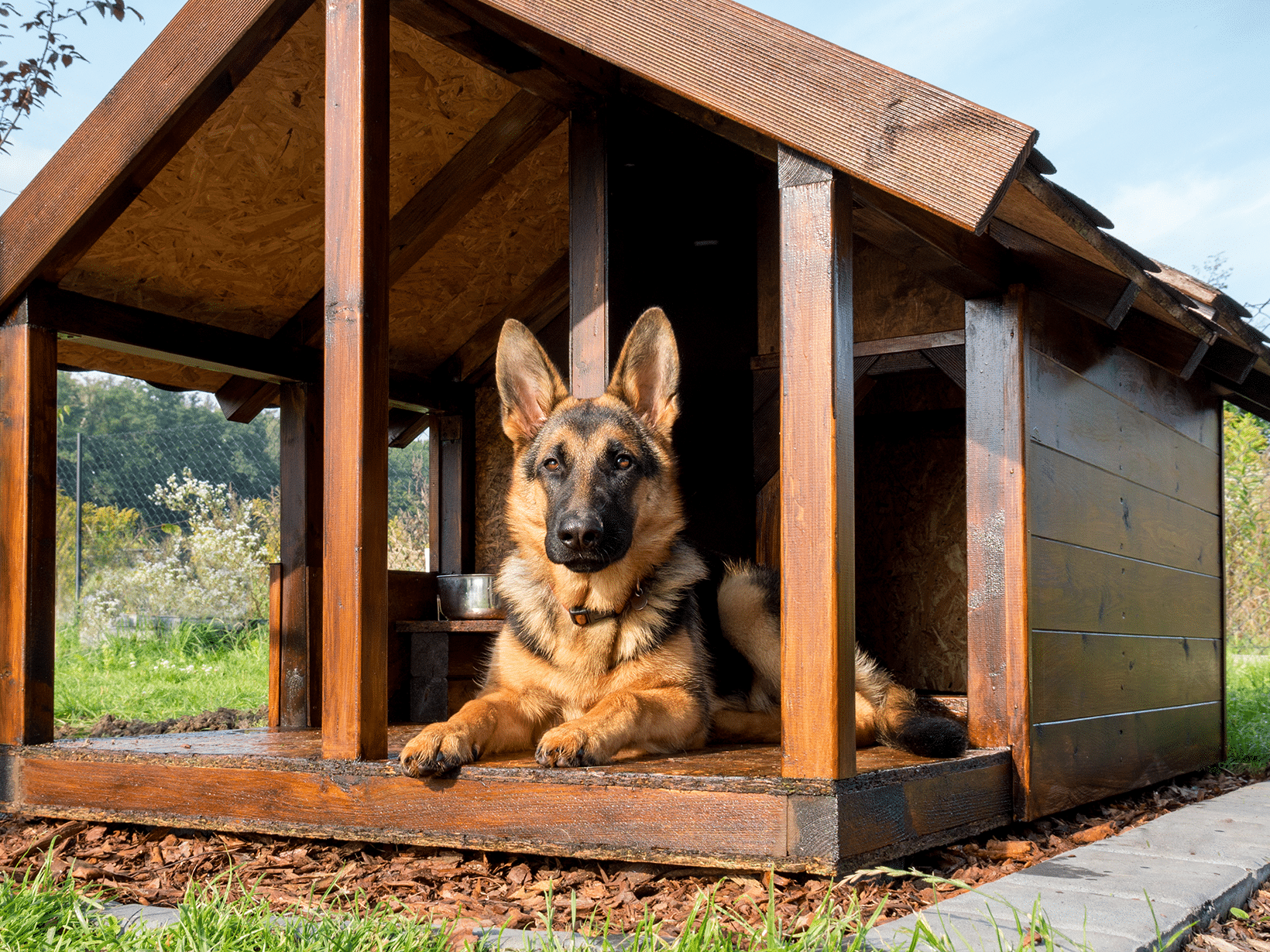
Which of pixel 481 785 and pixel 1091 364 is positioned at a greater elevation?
pixel 1091 364

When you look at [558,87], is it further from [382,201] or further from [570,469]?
[570,469]

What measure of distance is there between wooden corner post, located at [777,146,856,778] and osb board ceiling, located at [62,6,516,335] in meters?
2.51

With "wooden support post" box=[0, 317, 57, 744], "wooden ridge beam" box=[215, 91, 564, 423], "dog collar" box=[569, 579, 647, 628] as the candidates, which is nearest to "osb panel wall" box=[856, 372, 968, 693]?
"wooden ridge beam" box=[215, 91, 564, 423]

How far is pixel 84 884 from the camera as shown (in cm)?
321

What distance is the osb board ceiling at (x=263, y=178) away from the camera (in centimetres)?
470

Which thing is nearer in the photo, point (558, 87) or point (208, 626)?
point (558, 87)

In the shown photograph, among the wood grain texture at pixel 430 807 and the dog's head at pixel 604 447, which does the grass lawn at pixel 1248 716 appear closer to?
the dog's head at pixel 604 447

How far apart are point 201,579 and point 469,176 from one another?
29.4 feet

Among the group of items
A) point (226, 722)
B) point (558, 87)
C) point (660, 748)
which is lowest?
point (226, 722)

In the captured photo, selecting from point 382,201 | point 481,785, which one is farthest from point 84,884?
point 382,201

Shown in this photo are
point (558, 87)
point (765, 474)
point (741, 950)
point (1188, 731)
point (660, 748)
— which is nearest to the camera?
point (741, 950)

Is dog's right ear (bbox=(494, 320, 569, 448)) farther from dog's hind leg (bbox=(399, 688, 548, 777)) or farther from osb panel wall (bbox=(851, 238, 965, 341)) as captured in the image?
osb panel wall (bbox=(851, 238, 965, 341))

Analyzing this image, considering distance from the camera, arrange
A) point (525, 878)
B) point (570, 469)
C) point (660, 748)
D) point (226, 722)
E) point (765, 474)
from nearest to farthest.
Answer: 1. point (525, 878)
2. point (660, 748)
3. point (570, 469)
4. point (765, 474)
5. point (226, 722)

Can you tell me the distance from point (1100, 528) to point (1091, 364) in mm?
739
